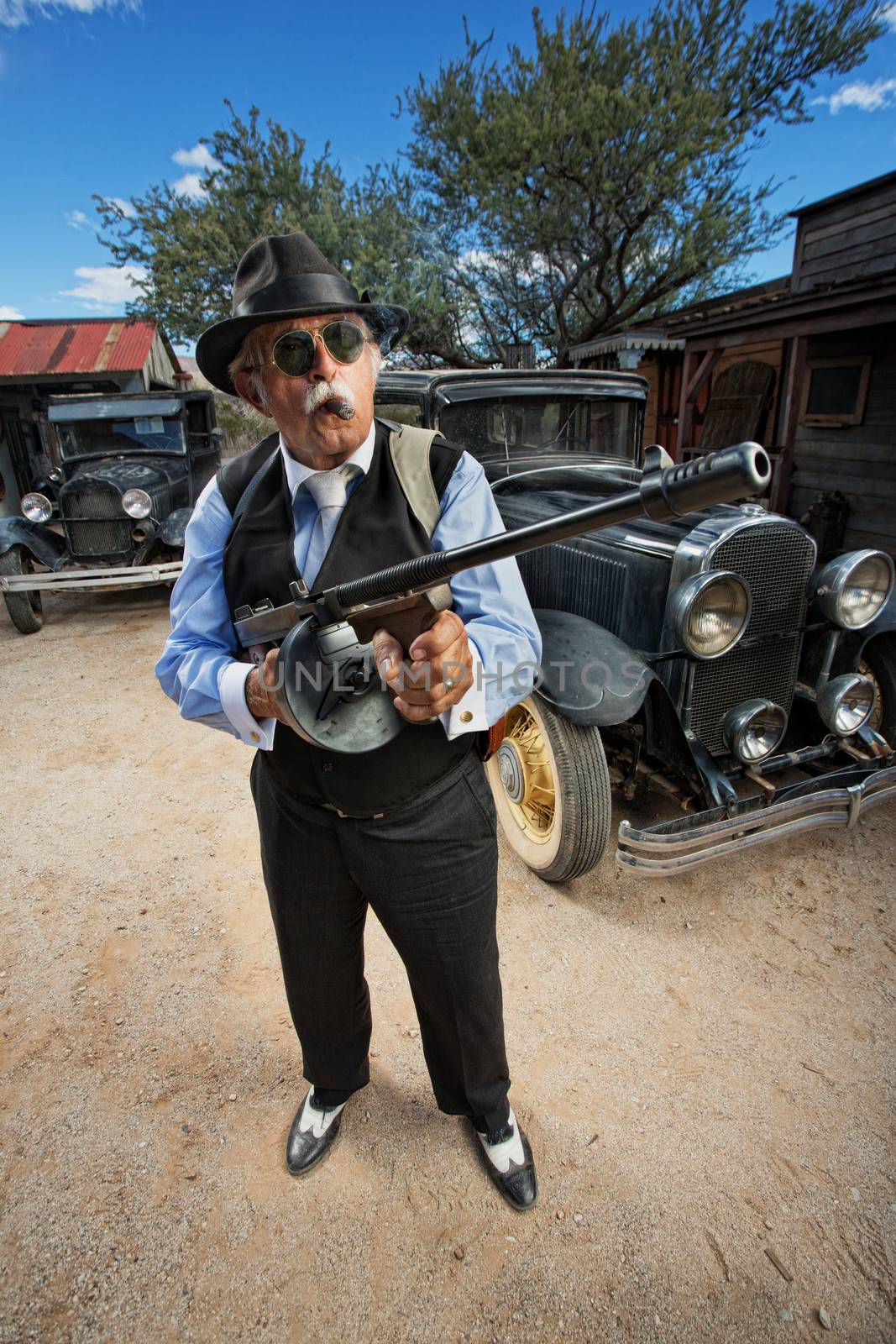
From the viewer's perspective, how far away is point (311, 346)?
1.32 meters

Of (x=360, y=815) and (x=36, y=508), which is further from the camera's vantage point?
(x=36, y=508)

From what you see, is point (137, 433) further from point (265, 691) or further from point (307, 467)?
point (265, 691)

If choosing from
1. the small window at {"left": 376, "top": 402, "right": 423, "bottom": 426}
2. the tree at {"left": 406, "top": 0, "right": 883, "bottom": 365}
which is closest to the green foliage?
the tree at {"left": 406, "top": 0, "right": 883, "bottom": 365}

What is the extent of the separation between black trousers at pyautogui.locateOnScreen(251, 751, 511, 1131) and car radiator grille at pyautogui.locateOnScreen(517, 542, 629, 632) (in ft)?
5.70

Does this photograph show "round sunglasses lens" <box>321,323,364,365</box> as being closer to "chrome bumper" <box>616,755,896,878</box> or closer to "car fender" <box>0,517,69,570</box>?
"chrome bumper" <box>616,755,896,878</box>

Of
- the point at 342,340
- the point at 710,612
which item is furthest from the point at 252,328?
the point at 710,612

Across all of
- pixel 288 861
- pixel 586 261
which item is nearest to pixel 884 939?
pixel 288 861

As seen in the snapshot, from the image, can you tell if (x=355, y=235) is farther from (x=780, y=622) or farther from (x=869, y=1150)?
(x=869, y=1150)

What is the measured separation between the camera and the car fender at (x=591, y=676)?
2.55m

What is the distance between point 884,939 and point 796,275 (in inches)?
394

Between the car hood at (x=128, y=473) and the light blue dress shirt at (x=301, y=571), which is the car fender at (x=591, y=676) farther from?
the car hood at (x=128, y=473)

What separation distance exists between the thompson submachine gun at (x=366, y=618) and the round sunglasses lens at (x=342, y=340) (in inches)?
19.2

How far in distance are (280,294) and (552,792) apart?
7.05ft

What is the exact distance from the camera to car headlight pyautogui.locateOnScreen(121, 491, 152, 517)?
7102 mm
